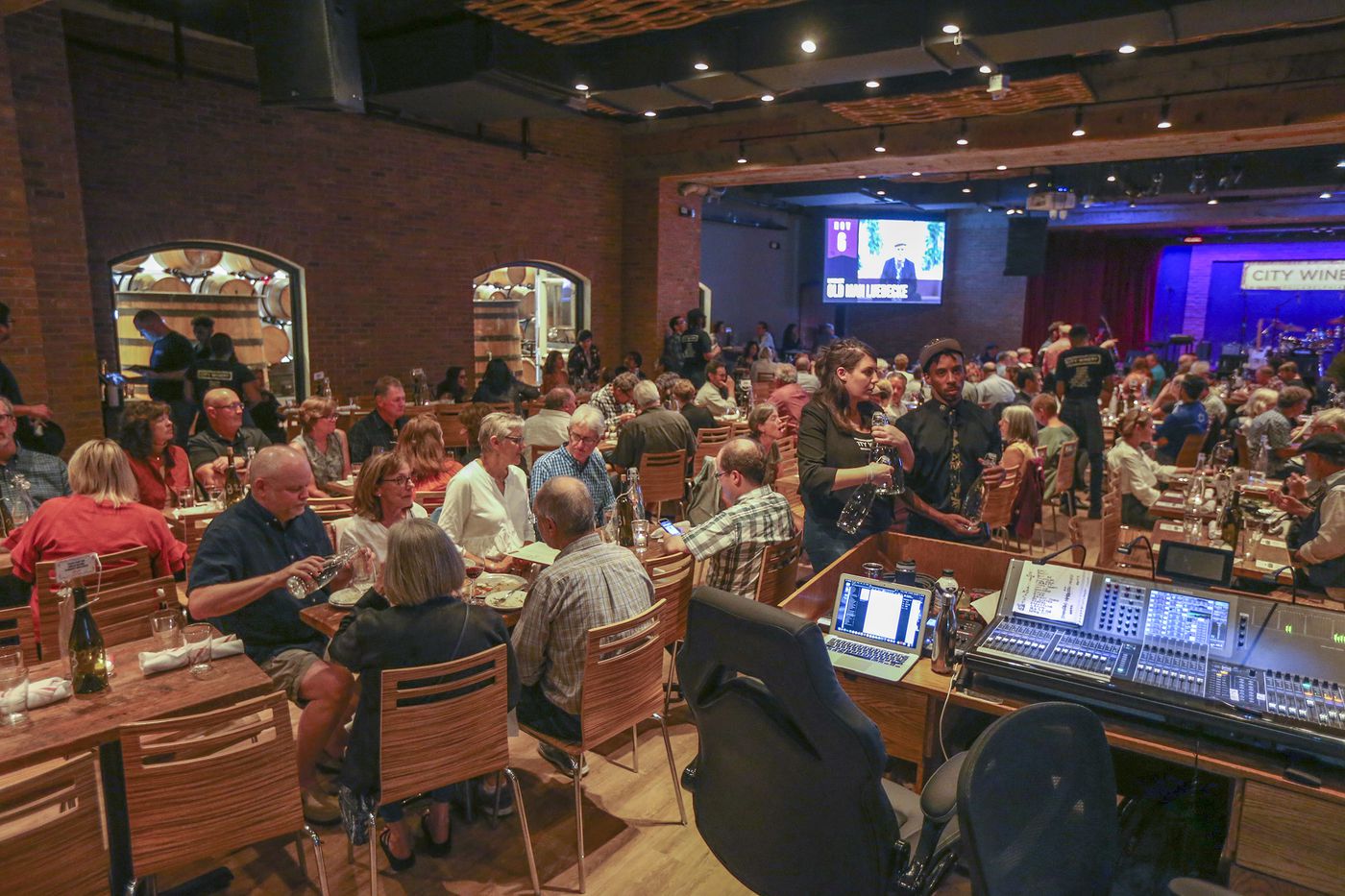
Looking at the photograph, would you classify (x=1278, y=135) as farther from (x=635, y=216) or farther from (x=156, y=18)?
(x=156, y=18)

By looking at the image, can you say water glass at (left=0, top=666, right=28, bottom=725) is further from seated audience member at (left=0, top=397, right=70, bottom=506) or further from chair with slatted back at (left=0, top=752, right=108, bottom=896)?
seated audience member at (left=0, top=397, right=70, bottom=506)

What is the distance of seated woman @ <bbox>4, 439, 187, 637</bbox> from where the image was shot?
3.37m

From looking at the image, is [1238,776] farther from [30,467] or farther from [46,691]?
[30,467]

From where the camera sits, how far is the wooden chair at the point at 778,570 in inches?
137

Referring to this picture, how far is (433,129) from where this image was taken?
9.34 m

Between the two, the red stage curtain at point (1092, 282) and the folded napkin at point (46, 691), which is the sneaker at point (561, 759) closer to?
the folded napkin at point (46, 691)

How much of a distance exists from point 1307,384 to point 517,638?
1412 centimetres

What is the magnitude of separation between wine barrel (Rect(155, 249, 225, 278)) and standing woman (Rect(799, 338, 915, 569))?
726 cm

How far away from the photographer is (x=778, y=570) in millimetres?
3621

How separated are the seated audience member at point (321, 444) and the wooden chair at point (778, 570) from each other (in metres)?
2.97

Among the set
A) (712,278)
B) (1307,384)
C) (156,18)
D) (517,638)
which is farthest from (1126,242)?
(517,638)

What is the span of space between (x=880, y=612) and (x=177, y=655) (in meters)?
2.15

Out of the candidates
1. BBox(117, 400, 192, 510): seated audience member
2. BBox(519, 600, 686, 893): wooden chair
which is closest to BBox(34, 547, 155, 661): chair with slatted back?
BBox(117, 400, 192, 510): seated audience member

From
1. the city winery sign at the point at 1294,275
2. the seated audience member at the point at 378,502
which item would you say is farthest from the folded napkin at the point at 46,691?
the city winery sign at the point at 1294,275
